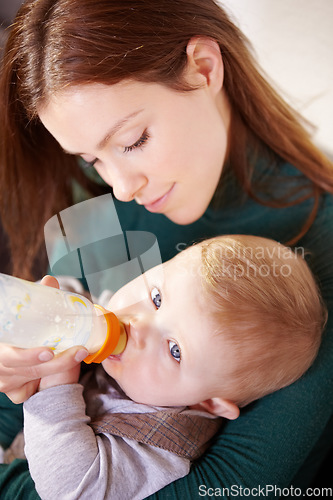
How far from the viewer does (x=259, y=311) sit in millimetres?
816

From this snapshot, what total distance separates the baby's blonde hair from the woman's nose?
0.16 metres

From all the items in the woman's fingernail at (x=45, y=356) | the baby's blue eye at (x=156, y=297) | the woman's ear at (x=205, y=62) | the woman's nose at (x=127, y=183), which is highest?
the woman's ear at (x=205, y=62)

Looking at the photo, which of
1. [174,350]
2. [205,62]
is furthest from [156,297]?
[205,62]

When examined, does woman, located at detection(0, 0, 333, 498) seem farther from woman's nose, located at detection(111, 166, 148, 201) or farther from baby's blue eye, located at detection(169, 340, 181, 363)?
baby's blue eye, located at detection(169, 340, 181, 363)

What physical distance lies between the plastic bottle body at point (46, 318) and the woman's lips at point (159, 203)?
293 mm

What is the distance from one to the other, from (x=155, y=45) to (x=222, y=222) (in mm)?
438

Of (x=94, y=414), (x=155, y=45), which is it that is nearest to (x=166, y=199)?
(x=155, y=45)

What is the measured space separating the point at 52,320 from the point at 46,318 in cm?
1

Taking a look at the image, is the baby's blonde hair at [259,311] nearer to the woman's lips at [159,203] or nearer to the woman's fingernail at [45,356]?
the woman's lips at [159,203]

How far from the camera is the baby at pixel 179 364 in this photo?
78 cm

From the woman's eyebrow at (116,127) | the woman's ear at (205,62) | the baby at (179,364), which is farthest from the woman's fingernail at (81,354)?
the woman's ear at (205,62)

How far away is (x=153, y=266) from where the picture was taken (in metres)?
0.88

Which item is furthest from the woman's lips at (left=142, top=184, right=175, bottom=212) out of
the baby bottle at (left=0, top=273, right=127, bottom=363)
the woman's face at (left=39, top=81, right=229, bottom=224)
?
the baby bottle at (left=0, top=273, right=127, bottom=363)

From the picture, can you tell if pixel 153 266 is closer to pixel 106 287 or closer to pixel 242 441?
pixel 106 287
